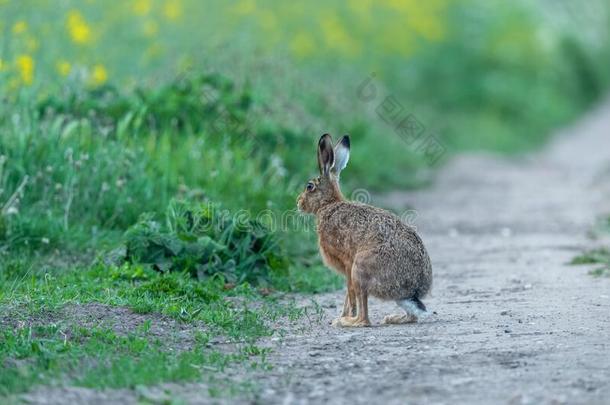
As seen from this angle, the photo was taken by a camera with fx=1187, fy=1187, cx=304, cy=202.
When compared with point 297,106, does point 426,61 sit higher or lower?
A: higher

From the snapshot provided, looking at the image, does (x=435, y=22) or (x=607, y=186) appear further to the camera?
(x=435, y=22)

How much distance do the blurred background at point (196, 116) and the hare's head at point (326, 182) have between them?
104 cm

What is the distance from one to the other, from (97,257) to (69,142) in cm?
179

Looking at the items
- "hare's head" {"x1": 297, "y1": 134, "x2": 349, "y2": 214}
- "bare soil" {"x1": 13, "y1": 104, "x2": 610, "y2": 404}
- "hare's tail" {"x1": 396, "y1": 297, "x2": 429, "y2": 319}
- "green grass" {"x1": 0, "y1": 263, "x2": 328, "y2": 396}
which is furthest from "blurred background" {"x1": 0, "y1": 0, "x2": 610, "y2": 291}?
"hare's tail" {"x1": 396, "y1": 297, "x2": 429, "y2": 319}

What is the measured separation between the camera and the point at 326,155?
8.32m

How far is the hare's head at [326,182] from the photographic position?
8.34 meters

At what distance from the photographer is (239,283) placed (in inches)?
355

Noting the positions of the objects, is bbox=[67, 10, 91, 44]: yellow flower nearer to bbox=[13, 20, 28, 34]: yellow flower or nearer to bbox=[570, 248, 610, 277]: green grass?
bbox=[13, 20, 28, 34]: yellow flower

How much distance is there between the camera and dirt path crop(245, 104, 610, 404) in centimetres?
568

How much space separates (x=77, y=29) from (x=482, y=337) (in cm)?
763

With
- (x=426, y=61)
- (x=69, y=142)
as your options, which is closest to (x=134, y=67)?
(x=69, y=142)

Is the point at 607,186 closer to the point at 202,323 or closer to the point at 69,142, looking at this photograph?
the point at 69,142

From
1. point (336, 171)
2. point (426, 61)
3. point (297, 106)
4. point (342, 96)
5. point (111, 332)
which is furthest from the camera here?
point (426, 61)

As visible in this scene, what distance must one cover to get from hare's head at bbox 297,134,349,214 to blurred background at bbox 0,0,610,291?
104 centimetres
